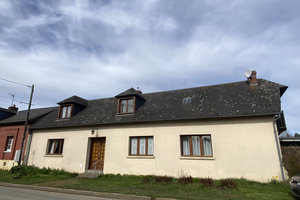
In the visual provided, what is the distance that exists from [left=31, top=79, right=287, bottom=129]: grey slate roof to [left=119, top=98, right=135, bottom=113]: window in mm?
556

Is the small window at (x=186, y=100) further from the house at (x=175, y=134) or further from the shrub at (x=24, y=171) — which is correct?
the shrub at (x=24, y=171)

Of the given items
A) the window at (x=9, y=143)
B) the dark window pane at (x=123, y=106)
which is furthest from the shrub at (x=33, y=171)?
the dark window pane at (x=123, y=106)

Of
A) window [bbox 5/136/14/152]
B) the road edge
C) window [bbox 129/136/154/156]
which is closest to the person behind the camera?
the road edge

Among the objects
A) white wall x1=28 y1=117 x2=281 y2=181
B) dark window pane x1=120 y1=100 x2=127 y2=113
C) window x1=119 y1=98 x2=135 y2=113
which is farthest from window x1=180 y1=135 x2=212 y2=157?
dark window pane x1=120 y1=100 x2=127 y2=113

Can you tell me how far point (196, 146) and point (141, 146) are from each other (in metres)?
3.65

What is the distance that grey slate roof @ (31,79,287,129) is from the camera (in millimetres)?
10938

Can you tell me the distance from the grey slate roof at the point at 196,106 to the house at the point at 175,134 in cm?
5

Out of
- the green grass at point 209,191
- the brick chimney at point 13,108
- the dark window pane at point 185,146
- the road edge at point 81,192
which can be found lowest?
the road edge at point 81,192

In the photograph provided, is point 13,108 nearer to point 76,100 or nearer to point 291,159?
point 76,100

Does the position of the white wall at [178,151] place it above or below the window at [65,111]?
below

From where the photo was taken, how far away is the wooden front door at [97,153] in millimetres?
13168

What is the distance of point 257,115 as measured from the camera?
1017cm

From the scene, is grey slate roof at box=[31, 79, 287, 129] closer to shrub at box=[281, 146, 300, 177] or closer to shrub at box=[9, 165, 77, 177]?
shrub at box=[281, 146, 300, 177]

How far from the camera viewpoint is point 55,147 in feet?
48.5
